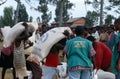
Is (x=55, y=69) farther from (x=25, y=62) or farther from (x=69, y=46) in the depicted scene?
(x=69, y=46)

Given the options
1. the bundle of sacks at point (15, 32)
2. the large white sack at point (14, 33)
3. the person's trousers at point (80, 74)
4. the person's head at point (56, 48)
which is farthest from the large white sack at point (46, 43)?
the person's trousers at point (80, 74)

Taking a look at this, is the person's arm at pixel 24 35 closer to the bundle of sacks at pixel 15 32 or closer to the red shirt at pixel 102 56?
the bundle of sacks at pixel 15 32

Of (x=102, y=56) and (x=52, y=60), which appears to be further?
(x=52, y=60)

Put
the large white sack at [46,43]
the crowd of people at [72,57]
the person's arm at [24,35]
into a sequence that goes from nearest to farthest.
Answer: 1. the crowd of people at [72,57]
2. the person's arm at [24,35]
3. the large white sack at [46,43]

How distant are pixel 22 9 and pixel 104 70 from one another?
196ft

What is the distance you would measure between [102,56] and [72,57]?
115 cm

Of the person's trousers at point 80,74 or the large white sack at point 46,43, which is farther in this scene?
the large white sack at point 46,43

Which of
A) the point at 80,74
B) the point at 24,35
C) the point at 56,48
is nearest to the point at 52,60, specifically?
the point at 56,48

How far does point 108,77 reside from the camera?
31.7 ft

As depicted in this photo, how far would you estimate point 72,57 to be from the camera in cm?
796

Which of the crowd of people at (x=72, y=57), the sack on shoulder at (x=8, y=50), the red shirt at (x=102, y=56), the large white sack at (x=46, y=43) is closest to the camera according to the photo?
the crowd of people at (x=72, y=57)

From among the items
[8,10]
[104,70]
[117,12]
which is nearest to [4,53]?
[104,70]

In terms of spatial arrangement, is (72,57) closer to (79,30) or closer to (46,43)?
(79,30)

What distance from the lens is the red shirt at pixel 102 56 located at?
883 cm
